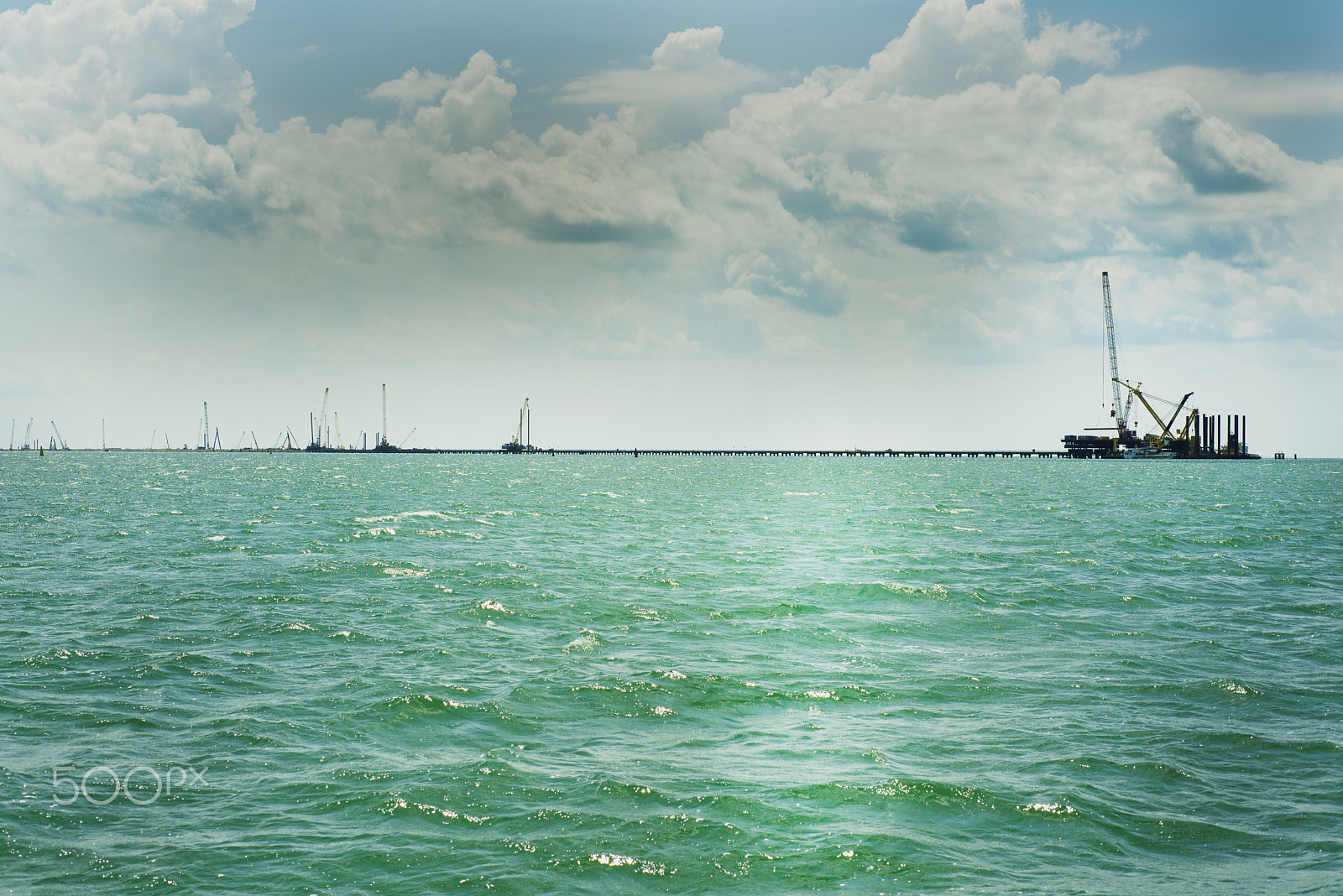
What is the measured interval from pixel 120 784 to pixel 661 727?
9077mm

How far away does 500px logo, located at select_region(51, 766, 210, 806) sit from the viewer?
13.2 meters

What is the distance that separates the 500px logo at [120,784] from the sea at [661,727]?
0.24 feet

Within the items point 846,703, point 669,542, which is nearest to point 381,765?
point 846,703

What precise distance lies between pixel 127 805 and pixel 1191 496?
109 meters

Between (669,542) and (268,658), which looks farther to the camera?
(669,542)

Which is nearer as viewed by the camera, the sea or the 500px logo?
the sea

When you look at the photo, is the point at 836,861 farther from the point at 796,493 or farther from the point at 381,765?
the point at 796,493

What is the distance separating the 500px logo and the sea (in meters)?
0.07

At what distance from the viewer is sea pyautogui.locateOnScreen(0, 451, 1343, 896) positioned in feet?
38.4

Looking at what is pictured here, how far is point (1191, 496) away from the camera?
323ft

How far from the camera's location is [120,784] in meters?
13.7

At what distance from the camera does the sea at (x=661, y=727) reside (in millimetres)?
11695

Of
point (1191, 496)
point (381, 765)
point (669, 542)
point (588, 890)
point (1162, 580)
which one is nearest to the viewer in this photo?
point (588, 890)

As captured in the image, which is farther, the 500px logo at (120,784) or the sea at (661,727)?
the 500px logo at (120,784)
